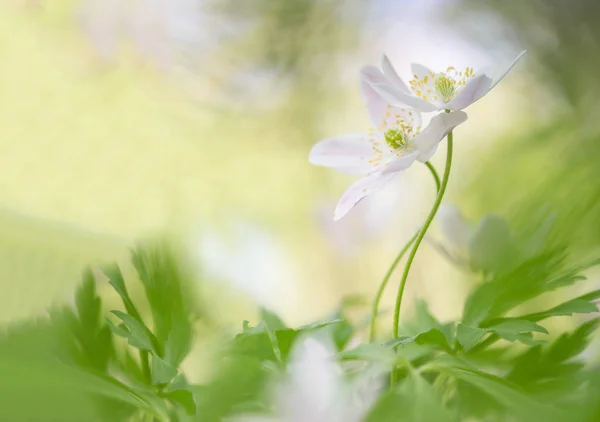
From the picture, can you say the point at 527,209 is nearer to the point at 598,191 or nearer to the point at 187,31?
the point at 598,191

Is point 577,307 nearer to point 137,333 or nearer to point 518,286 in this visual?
point 518,286

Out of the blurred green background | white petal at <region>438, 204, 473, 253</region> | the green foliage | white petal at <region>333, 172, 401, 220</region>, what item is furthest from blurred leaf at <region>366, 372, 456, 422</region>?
the blurred green background

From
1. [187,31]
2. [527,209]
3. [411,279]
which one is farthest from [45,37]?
[527,209]

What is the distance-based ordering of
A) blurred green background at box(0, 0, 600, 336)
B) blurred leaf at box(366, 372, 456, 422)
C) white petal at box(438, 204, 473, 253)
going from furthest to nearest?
blurred green background at box(0, 0, 600, 336)
white petal at box(438, 204, 473, 253)
blurred leaf at box(366, 372, 456, 422)

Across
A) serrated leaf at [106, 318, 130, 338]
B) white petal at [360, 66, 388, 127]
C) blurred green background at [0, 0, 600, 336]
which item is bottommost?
serrated leaf at [106, 318, 130, 338]

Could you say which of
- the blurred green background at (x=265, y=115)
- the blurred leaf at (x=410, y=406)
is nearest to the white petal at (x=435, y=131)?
the blurred leaf at (x=410, y=406)

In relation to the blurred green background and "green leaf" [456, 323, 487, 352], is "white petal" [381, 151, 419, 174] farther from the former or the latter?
the blurred green background

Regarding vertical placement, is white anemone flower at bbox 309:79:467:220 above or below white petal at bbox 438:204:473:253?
above
